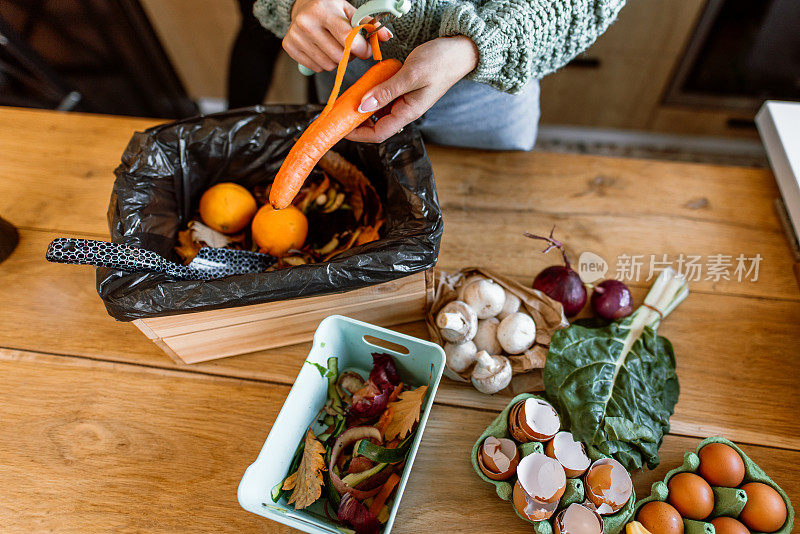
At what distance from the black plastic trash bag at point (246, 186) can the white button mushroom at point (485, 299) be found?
3.9 inches

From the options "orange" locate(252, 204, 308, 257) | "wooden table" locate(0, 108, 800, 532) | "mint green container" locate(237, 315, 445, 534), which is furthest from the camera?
"orange" locate(252, 204, 308, 257)

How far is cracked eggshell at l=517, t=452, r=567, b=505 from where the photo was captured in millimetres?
545

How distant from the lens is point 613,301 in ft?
2.41

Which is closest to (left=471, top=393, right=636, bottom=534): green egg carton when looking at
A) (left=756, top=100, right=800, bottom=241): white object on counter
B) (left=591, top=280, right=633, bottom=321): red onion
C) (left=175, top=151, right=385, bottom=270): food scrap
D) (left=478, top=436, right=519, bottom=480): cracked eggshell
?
(left=478, top=436, right=519, bottom=480): cracked eggshell

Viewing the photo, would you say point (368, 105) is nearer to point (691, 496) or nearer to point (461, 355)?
point (461, 355)

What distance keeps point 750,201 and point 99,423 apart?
45.5 inches

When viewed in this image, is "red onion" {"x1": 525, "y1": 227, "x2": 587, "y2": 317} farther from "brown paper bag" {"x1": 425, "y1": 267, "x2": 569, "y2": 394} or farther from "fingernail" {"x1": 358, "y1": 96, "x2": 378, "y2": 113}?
"fingernail" {"x1": 358, "y1": 96, "x2": 378, "y2": 113}

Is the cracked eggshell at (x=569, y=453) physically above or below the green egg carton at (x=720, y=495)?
above

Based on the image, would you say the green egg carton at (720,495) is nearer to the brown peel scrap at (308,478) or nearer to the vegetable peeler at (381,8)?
the brown peel scrap at (308,478)

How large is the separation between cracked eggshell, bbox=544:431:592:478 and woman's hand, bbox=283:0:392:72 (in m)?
0.56

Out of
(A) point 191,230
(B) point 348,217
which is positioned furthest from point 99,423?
(B) point 348,217

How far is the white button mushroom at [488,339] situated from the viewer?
688mm

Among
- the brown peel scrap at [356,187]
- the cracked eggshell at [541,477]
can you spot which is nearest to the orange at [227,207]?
the brown peel scrap at [356,187]

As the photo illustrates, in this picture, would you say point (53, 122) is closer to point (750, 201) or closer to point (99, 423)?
point (99, 423)
